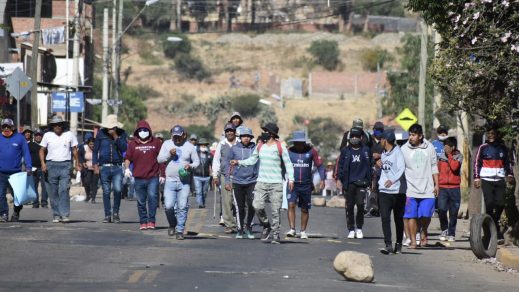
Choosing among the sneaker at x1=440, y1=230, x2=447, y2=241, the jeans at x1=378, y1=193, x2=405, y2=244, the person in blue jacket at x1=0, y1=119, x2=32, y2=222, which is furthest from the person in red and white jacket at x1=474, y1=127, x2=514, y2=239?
the person in blue jacket at x1=0, y1=119, x2=32, y2=222

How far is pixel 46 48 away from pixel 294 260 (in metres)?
52.6

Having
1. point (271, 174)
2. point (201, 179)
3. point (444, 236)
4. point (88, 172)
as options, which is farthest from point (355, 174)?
point (88, 172)

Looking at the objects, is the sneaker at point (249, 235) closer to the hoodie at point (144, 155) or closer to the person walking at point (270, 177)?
the person walking at point (270, 177)

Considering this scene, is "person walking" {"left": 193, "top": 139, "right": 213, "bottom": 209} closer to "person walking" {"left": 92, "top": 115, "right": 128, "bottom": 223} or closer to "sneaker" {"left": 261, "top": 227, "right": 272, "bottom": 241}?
"person walking" {"left": 92, "top": 115, "right": 128, "bottom": 223}

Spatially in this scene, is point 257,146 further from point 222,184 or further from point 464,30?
point 464,30

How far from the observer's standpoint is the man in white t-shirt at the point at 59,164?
24.1 meters

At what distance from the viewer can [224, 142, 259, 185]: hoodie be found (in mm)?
21641

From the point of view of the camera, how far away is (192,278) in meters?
14.6

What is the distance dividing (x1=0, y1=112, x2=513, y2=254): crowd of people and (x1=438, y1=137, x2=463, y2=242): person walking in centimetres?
2

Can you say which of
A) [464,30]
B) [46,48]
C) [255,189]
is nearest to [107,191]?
[255,189]

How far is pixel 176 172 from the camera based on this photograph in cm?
2119

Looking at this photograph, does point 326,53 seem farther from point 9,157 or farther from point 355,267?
point 355,267

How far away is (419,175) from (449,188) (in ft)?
9.71

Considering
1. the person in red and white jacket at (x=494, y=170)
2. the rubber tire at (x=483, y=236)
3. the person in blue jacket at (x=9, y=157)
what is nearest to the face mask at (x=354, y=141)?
the person in red and white jacket at (x=494, y=170)
